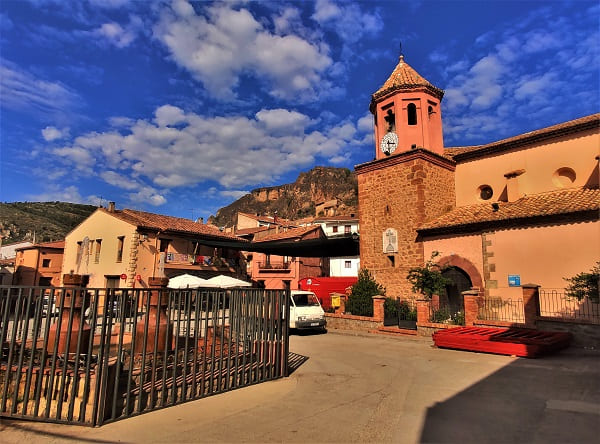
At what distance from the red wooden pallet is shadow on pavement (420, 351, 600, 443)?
1254mm

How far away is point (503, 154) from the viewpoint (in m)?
15.5

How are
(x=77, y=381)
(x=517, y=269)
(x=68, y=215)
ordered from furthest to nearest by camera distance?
→ 1. (x=68, y=215)
2. (x=517, y=269)
3. (x=77, y=381)

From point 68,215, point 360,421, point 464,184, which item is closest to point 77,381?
point 360,421

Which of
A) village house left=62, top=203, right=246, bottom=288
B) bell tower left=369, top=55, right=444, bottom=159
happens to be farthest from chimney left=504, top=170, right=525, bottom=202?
village house left=62, top=203, right=246, bottom=288

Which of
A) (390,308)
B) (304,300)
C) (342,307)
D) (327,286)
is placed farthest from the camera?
(327,286)

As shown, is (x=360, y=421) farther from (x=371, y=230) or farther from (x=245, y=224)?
(x=245, y=224)

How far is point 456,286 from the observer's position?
47.0ft

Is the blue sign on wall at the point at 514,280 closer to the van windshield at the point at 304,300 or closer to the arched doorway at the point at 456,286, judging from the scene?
the arched doorway at the point at 456,286

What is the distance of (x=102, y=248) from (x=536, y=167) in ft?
84.4

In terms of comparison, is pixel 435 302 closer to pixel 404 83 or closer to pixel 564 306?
pixel 564 306

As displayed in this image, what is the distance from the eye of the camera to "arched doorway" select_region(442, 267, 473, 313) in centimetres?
1401

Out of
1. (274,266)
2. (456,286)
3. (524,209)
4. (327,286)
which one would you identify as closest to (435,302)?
(456,286)

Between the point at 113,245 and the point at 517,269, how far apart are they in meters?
23.3

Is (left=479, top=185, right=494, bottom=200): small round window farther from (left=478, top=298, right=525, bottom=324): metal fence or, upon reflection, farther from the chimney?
(left=478, top=298, right=525, bottom=324): metal fence
